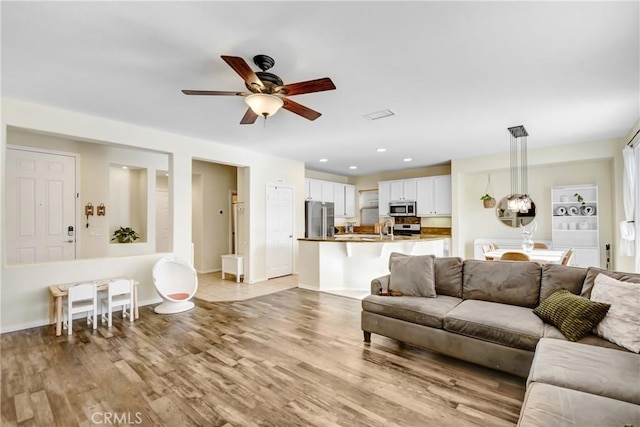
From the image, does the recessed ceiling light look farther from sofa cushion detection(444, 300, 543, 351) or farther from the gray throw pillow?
sofa cushion detection(444, 300, 543, 351)

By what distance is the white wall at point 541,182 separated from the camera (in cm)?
515

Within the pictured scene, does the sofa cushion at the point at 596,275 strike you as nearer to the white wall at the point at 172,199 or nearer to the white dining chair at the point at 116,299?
the white dining chair at the point at 116,299

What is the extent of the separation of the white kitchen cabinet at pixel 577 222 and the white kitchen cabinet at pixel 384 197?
11.7ft

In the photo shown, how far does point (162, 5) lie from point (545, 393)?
3.03m

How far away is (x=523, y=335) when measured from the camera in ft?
7.23

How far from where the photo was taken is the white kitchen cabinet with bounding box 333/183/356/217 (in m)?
8.41

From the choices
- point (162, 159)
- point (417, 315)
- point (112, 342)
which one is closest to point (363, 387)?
point (417, 315)

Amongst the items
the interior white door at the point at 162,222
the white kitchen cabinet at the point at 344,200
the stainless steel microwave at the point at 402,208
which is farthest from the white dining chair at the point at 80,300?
the stainless steel microwave at the point at 402,208

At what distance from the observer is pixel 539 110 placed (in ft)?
12.0

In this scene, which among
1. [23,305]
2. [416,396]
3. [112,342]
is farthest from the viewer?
[23,305]

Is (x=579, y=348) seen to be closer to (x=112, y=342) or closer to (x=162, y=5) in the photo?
(x=162, y=5)

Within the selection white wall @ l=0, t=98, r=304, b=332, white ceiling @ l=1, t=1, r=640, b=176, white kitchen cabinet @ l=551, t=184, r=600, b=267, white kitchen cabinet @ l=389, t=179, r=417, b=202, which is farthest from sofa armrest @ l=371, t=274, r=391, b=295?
white kitchen cabinet @ l=389, t=179, r=417, b=202

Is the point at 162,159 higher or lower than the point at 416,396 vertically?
higher

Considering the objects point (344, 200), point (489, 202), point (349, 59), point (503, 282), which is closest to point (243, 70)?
point (349, 59)
